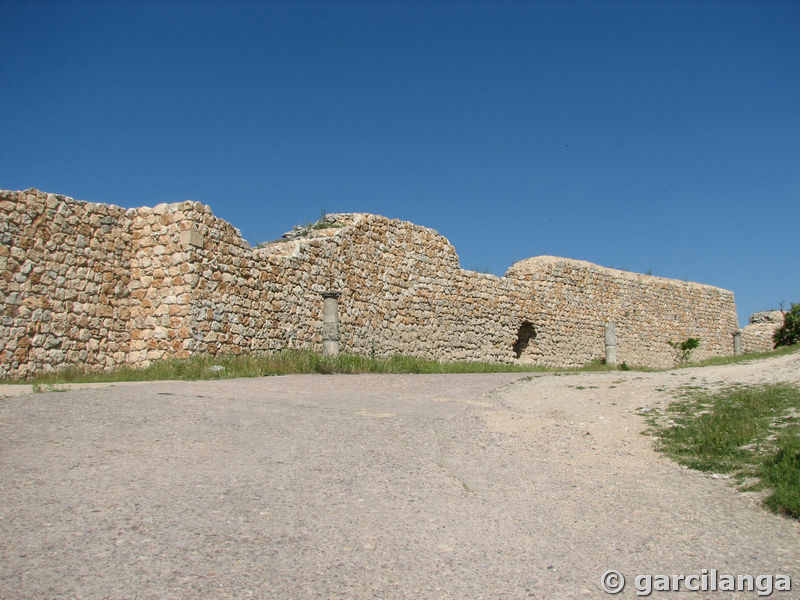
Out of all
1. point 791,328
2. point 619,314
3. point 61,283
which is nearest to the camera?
point 61,283

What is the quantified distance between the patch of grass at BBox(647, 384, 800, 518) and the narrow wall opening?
13.8 meters

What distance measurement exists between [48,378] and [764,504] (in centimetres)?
1104

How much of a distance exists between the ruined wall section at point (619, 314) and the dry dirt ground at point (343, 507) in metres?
15.9

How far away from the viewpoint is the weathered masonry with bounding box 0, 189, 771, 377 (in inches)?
489

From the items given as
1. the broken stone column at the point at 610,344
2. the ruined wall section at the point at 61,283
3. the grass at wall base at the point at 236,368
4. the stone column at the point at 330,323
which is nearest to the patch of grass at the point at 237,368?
the grass at wall base at the point at 236,368

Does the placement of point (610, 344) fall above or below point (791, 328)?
below

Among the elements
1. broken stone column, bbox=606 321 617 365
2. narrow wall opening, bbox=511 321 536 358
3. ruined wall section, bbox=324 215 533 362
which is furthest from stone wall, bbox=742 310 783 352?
ruined wall section, bbox=324 215 533 362

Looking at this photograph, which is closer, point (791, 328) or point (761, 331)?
point (791, 328)

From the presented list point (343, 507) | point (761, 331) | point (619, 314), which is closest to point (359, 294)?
point (619, 314)

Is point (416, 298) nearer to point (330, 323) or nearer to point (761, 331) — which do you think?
point (330, 323)

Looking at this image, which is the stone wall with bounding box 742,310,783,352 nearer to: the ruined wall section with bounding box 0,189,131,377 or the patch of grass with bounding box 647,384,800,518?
the patch of grass with bounding box 647,384,800,518

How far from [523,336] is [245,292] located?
11863 mm

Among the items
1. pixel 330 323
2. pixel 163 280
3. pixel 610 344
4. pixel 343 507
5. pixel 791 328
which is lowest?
pixel 343 507

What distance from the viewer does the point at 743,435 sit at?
686cm
